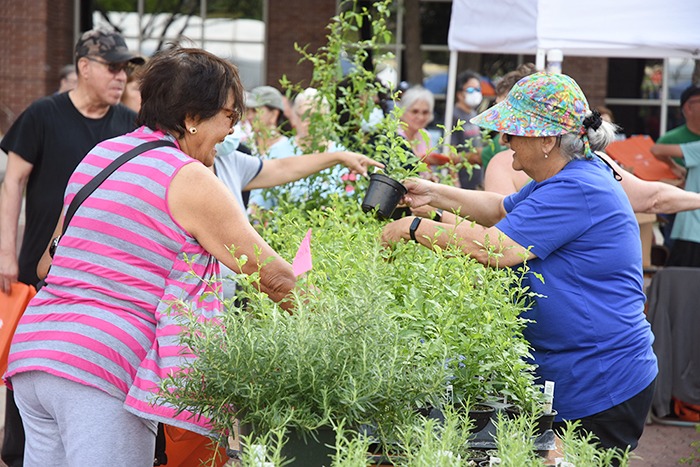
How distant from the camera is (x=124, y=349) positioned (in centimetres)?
247

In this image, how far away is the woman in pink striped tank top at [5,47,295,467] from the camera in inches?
95.8

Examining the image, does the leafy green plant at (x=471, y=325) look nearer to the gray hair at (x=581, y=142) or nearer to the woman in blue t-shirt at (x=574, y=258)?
the woman in blue t-shirt at (x=574, y=258)

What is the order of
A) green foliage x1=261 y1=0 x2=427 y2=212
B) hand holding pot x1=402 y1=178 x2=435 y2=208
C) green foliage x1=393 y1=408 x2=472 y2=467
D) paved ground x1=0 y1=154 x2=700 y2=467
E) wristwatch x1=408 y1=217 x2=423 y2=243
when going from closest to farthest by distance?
green foliage x1=393 y1=408 x2=472 y2=467 < wristwatch x1=408 y1=217 x2=423 y2=243 < hand holding pot x1=402 y1=178 x2=435 y2=208 < green foliage x1=261 y1=0 x2=427 y2=212 < paved ground x1=0 y1=154 x2=700 y2=467

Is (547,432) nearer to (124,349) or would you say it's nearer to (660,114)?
(124,349)

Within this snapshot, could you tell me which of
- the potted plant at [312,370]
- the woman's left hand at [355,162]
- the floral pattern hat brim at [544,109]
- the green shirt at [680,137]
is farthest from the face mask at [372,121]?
the green shirt at [680,137]

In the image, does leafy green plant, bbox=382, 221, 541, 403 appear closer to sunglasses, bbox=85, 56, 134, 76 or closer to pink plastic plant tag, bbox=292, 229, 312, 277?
pink plastic plant tag, bbox=292, 229, 312, 277

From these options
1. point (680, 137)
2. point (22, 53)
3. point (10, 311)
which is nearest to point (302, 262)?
point (10, 311)

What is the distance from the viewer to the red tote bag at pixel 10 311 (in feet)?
12.9

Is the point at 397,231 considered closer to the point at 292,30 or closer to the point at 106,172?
the point at 106,172

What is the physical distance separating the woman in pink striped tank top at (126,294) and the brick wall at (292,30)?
448 inches

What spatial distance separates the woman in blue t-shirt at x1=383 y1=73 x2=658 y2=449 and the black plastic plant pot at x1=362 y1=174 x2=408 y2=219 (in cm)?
40

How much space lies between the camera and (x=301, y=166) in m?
4.14

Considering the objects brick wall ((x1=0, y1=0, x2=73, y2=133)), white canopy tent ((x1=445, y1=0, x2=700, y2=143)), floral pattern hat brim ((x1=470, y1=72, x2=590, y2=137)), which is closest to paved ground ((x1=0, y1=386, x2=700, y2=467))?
white canopy tent ((x1=445, y1=0, x2=700, y2=143))

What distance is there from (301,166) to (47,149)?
3.75ft
